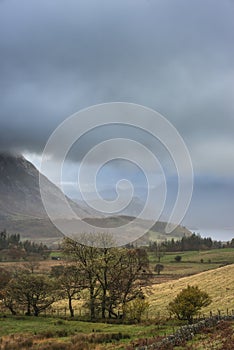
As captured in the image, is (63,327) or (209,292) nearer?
(63,327)

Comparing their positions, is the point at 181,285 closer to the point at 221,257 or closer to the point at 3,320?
the point at 3,320

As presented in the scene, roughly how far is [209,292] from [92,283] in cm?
1908

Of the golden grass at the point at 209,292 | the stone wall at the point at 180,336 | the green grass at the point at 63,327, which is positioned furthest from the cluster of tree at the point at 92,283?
the stone wall at the point at 180,336

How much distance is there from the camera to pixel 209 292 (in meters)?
61.2

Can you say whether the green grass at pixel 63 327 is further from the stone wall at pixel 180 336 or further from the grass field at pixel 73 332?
the stone wall at pixel 180 336

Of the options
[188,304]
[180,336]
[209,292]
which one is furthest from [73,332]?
[209,292]

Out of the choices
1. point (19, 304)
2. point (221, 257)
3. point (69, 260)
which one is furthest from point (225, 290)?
point (221, 257)

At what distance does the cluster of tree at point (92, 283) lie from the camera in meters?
54.4

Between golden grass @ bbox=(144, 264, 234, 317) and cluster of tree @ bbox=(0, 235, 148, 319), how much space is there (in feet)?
12.1

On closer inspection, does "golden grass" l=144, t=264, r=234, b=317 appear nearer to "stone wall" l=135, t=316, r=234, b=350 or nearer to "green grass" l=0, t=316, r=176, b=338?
"green grass" l=0, t=316, r=176, b=338

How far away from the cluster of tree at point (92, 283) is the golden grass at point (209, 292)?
3691mm

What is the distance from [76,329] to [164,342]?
16769 mm

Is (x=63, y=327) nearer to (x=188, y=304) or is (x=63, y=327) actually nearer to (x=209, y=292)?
(x=188, y=304)

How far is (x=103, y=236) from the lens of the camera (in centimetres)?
5547
